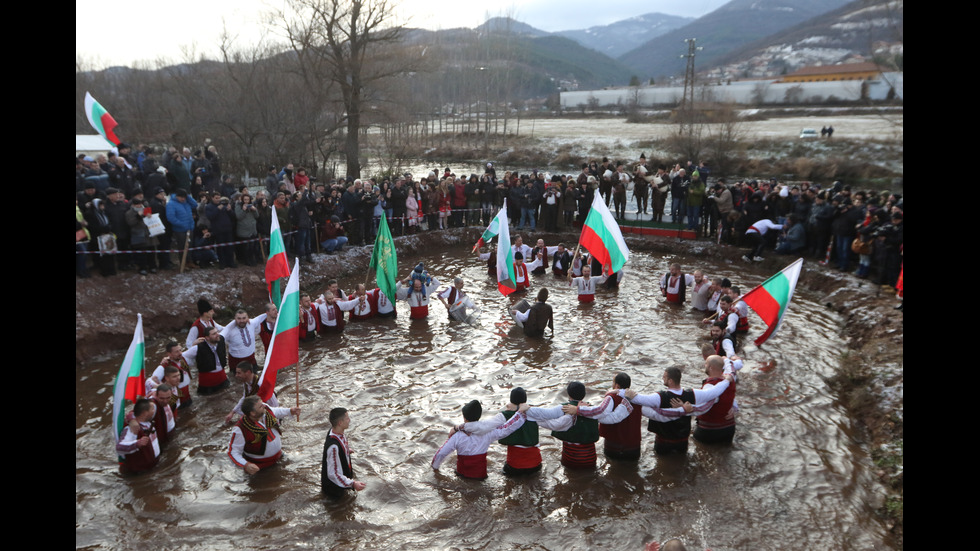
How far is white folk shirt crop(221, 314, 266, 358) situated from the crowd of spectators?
2437 mm

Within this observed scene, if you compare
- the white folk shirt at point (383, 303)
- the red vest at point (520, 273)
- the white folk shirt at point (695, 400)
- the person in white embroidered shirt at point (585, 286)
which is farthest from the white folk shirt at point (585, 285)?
the white folk shirt at point (695, 400)

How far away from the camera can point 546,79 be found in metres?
187

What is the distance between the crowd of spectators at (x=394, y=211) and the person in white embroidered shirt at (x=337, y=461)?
5825 millimetres

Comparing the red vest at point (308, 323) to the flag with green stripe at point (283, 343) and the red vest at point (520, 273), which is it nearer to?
the flag with green stripe at point (283, 343)

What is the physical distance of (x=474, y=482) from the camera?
25.0 feet

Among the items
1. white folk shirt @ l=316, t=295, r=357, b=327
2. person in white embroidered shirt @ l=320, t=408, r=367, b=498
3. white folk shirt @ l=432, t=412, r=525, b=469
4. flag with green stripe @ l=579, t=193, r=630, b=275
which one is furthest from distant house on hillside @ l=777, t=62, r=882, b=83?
person in white embroidered shirt @ l=320, t=408, r=367, b=498

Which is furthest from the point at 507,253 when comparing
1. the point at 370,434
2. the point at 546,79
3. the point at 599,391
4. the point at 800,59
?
the point at 800,59

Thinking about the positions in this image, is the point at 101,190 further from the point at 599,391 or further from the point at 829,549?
the point at 829,549

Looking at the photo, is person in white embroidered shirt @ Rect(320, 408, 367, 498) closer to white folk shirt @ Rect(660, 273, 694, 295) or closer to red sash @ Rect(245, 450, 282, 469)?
red sash @ Rect(245, 450, 282, 469)

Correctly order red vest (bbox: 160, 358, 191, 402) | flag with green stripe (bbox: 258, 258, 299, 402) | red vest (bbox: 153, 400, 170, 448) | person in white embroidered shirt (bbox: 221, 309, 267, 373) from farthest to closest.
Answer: person in white embroidered shirt (bbox: 221, 309, 267, 373), red vest (bbox: 160, 358, 191, 402), red vest (bbox: 153, 400, 170, 448), flag with green stripe (bbox: 258, 258, 299, 402)

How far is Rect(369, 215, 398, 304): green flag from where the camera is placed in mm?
12930

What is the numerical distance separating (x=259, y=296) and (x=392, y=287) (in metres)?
4.08

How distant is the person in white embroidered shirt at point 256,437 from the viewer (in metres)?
7.41

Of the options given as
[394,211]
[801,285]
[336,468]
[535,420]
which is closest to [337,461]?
[336,468]
